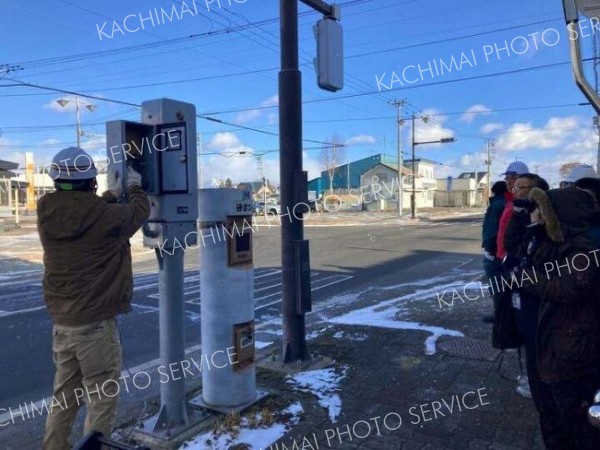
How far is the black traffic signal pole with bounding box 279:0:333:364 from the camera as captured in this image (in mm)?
4949

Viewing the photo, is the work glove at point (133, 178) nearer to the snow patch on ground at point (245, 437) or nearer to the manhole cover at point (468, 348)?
the snow patch on ground at point (245, 437)

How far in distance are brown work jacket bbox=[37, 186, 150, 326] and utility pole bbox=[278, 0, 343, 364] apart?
211cm

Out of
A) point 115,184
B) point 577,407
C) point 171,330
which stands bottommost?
point 577,407

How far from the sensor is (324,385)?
450 centimetres

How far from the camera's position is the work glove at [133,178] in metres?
3.27

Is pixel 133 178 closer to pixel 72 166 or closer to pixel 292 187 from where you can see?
pixel 72 166

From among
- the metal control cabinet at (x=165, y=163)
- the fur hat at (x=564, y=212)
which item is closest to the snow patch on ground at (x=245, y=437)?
the metal control cabinet at (x=165, y=163)

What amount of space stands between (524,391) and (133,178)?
3525mm

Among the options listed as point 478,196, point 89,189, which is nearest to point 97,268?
point 89,189

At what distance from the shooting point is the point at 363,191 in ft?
238

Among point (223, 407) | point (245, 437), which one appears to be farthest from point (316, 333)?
point (245, 437)

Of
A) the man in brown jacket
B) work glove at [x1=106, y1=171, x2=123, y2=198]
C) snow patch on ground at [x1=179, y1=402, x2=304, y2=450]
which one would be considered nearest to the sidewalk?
snow patch on ground at [x1=179, y1=402, x2=304, y2=450]

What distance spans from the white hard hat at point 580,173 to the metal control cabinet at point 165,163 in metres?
2.81

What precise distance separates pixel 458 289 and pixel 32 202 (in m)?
53.7
